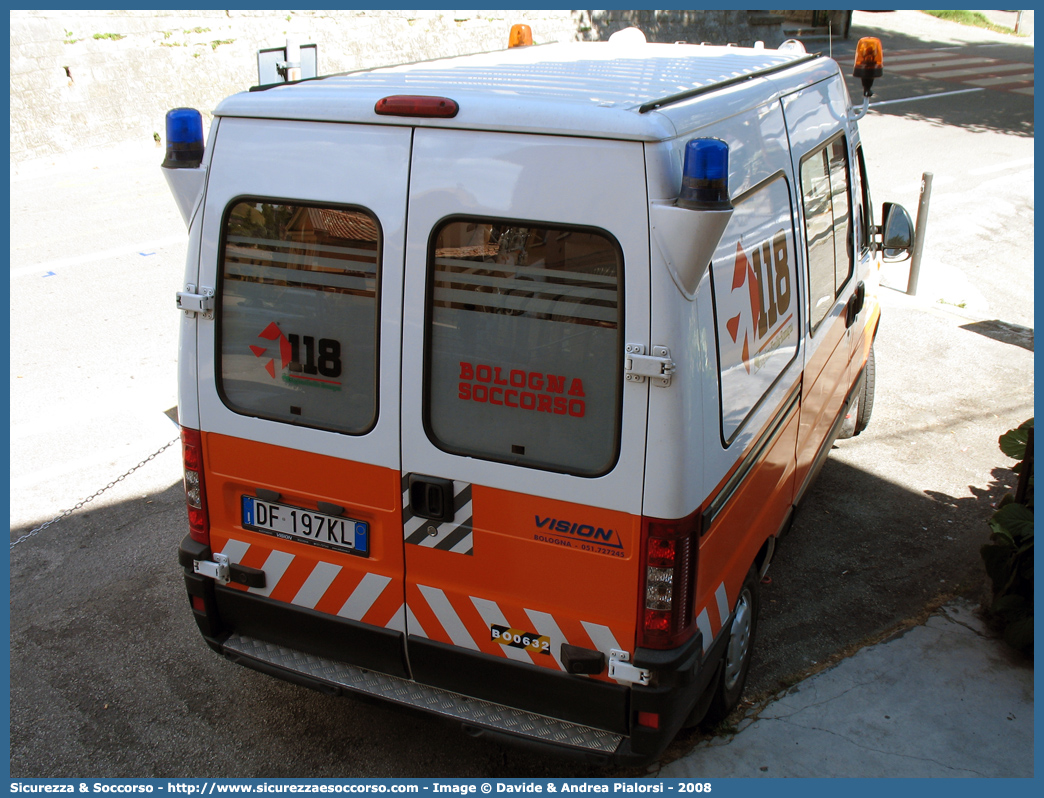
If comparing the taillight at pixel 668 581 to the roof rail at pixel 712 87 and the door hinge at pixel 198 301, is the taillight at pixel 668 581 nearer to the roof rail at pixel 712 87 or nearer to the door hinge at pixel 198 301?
the roof rail at pixel 712 87

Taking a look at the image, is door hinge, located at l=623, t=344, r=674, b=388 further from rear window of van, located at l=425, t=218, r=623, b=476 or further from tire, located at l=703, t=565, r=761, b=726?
tire, located at l=703, t=565, r=761, b=726

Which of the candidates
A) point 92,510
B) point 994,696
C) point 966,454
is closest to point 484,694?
point 994,696

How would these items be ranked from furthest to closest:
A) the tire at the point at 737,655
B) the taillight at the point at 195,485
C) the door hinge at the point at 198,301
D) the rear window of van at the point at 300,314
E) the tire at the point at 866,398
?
the tire at the point at 866,398 < the tire at the point at 737,655 < the taillight at the point at 195,485 < the door hinge at the point at 198,301 < the rear window of van at the point at 300,314

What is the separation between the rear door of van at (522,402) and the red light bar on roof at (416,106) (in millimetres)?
71

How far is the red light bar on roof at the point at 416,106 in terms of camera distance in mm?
2854

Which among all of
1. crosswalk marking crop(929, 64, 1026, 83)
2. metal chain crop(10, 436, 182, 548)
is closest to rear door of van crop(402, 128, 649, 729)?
metal chain crop(10, 436, 182, 548)

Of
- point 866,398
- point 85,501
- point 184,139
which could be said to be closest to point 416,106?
point 184,139

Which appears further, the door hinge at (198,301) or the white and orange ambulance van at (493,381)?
the door hinge at (198,301)

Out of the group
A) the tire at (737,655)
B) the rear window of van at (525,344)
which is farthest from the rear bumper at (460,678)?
the rear window of van at (525,344)

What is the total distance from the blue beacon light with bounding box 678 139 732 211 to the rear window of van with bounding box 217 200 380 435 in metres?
1.06

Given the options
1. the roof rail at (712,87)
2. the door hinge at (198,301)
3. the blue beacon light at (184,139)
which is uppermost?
the roof rail at (712,87)

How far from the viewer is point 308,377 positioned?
3299mm

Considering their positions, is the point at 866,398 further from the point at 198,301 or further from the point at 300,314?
the point at 198,301

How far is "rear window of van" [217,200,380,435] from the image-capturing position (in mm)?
3127
